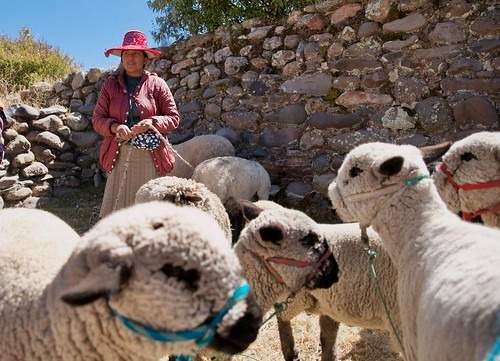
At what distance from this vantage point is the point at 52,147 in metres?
8.45

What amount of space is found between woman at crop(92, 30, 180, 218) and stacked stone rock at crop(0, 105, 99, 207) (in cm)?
409

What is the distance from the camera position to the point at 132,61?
4.18m

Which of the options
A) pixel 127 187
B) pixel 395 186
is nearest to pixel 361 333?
pixel 395 186

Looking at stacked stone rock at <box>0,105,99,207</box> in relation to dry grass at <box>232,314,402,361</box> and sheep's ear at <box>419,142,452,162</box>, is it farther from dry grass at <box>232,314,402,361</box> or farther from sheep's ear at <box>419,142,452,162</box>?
sheep's ear at <box>419,142,452,162</box>

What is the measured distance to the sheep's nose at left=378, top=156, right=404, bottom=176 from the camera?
6.93ft

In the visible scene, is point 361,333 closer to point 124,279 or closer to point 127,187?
point 127,187

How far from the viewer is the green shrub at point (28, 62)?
10359 mm

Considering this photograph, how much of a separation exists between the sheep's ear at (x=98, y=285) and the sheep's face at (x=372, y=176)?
1.26 metres

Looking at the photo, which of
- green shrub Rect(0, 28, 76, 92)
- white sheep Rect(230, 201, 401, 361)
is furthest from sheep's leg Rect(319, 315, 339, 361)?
green shrub Rect(0, 28, 76, 92)

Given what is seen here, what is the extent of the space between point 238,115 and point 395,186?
16.7ft

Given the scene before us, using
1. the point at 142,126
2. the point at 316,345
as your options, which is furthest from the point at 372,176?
the point at 142,126

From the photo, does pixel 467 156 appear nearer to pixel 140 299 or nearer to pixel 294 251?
pixel 294 251

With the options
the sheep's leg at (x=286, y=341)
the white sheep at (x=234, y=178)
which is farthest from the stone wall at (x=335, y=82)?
the sheep's leg at (x=286, y=341)

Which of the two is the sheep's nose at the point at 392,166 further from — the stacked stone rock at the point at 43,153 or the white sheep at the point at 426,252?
the stacked stone rock at the point at 43,153
